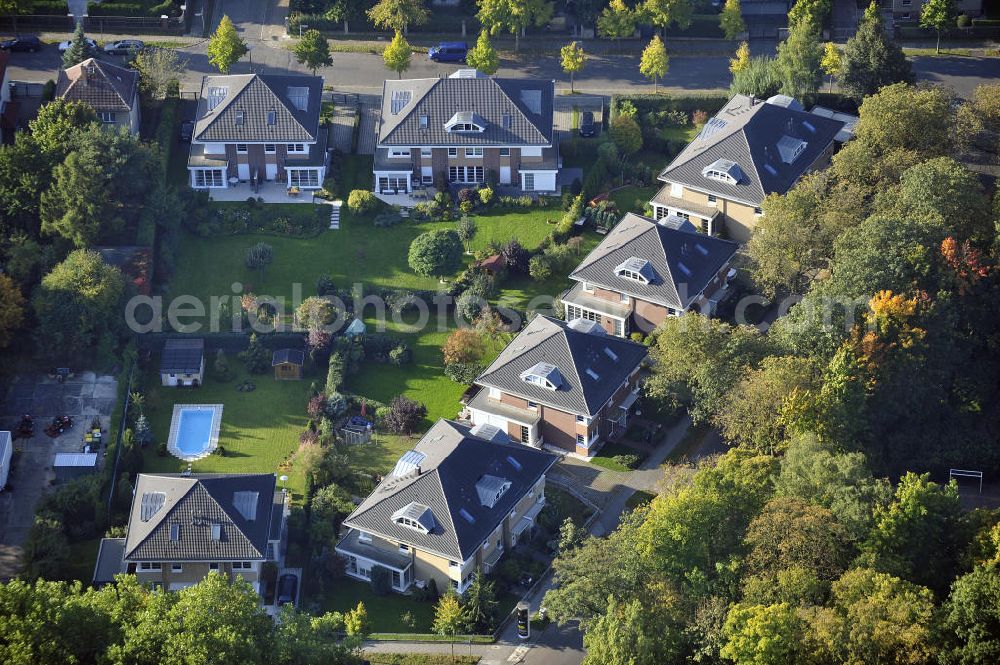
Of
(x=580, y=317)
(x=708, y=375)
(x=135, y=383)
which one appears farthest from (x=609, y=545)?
(x=135, y=383)

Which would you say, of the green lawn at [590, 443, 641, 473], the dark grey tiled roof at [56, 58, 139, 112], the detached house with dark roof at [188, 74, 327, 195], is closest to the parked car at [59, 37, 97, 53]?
the dark grey tiled roof at [56, 58, 139, 112]

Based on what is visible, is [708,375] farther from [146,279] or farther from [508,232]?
[146,279]

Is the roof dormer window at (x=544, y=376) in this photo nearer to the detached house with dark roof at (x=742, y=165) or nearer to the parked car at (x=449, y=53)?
the detached house with dark roof at (x=742, y=165)

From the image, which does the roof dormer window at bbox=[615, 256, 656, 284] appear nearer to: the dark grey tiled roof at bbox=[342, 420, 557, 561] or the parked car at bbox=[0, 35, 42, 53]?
the dark grey tiled roof at bbox=[342, 420, 557, 561]

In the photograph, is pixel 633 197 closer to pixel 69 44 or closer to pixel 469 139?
pixel 469 139

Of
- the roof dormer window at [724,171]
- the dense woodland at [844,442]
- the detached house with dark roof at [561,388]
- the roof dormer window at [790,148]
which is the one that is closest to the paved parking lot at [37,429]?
the detached house with dark roof at [561,388]
